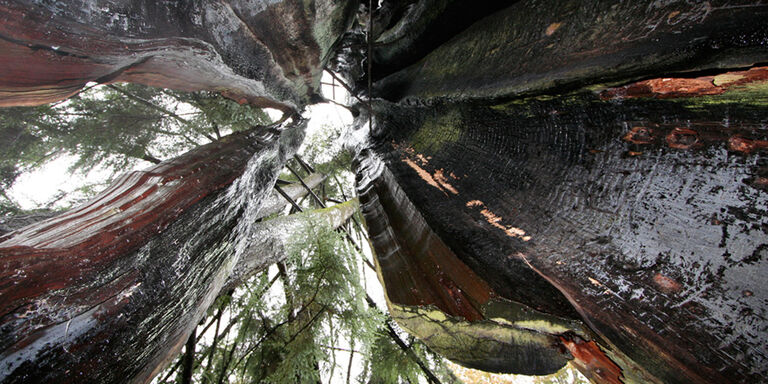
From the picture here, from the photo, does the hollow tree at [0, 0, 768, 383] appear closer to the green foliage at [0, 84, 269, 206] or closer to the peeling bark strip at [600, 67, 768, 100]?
the peeling bark strip at [600, 67, 768, 100]

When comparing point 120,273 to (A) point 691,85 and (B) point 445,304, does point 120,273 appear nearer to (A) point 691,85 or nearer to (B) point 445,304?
(B) point 445,304

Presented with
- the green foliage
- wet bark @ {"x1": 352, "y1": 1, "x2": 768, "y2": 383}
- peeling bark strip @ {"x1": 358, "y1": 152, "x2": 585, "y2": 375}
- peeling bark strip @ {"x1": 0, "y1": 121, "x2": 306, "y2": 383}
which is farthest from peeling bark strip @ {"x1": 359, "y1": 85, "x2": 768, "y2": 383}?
the green foliage

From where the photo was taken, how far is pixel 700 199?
801mm

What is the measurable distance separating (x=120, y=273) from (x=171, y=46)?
4.95ft

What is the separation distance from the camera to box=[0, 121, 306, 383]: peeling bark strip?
2.72ft

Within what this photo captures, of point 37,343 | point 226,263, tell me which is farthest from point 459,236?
point 37,343

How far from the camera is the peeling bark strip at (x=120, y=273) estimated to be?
0.83 metres

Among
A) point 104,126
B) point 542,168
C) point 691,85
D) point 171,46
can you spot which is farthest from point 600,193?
point 104,126

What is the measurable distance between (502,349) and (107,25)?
8.81 feet

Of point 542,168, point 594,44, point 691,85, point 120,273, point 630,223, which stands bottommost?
point 630,223

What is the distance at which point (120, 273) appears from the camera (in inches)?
41.3

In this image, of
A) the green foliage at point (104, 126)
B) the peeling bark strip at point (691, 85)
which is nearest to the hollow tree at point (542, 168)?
the peeling bark strip at point (691, 85)

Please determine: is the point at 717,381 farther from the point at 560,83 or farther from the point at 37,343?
the point at 37,343

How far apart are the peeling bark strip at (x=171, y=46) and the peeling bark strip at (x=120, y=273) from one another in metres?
0.61
